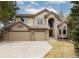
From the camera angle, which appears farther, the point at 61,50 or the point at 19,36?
the point at 19,36

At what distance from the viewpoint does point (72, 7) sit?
40.4ft

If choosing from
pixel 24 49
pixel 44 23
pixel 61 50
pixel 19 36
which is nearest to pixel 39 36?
pixel 19 36

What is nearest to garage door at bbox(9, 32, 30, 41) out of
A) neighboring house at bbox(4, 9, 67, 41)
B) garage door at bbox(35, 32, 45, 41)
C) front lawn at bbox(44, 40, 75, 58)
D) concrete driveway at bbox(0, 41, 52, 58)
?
neighboring house at bbox(4, 9, 67, 41)

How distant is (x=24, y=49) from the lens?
1286 cm

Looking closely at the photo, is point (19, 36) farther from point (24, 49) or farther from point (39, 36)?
point (24, 49)

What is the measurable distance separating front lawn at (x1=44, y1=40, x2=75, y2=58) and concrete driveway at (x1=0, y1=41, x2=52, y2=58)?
0.86ft

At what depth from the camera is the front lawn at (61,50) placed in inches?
469

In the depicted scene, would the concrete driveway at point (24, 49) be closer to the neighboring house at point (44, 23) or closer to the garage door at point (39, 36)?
the neighboring house at point (44, 23)

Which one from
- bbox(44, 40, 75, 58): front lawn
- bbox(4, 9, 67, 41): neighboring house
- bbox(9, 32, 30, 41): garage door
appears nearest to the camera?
bbox(44, 40, 75, 58): front lawn

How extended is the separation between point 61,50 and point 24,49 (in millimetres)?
1842

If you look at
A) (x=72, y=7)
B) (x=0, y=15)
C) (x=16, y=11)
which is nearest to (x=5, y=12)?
(x=0, y=15)

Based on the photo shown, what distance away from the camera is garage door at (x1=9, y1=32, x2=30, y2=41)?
1432cm

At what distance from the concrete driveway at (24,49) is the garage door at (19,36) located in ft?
1.21

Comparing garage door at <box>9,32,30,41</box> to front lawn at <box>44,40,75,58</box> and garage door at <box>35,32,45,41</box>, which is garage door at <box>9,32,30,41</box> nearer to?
garage door at <box>35,32,45,41</box>
